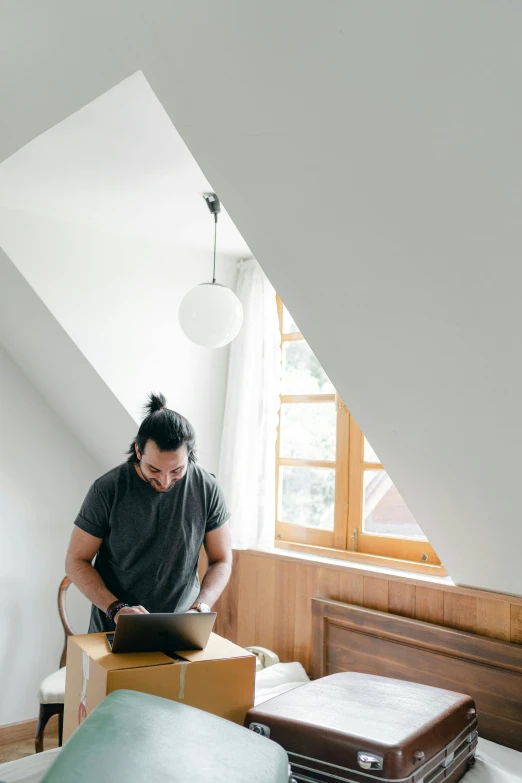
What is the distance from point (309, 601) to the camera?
9.38 feet

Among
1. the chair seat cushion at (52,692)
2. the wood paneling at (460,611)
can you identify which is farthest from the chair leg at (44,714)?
the wood paneling at (460,611)

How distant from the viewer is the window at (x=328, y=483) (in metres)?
2.81

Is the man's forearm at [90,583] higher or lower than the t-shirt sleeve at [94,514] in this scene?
lower

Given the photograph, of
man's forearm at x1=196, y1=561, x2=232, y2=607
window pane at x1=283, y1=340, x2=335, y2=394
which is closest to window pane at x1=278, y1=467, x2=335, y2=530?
window pane at x1=283, y1=340, x2=335, y2=394

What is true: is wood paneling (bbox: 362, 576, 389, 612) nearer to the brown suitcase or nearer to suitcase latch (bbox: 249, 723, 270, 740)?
the brown suitcase

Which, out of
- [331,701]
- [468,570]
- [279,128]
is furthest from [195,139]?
[468,570]

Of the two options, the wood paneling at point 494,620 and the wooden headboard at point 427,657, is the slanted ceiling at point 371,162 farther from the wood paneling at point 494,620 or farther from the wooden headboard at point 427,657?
the wooden headboard at point 427,657

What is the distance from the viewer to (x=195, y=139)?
1551 millimetres

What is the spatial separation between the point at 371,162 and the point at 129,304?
1910 millimetres

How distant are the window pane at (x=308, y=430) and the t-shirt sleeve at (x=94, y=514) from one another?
1322 millimetres

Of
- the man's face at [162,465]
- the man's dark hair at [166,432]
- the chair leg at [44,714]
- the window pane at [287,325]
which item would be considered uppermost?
the window pane at [287,325]

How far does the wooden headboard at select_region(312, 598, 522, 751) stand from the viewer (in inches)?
84.2

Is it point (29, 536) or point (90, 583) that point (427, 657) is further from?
point (29, 536)

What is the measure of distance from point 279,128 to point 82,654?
1.26 meters
